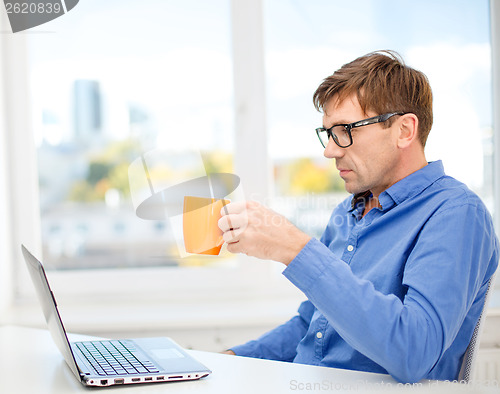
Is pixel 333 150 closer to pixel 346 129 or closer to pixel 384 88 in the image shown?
pixel 346 129

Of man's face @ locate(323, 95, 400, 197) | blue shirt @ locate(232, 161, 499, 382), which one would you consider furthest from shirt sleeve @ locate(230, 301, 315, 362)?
man's face @ locate(323, 95, 400, 197)

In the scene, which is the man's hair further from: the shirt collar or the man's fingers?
the man's fingers

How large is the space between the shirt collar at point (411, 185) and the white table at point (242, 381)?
16.8 inches

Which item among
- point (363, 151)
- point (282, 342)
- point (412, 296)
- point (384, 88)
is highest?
point (384, 88)

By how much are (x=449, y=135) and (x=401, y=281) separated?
4.54 ft

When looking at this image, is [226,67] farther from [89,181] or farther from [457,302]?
[457,302]

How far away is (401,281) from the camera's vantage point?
3.84 feet

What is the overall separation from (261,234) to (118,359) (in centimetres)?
42

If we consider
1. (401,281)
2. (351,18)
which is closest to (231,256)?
(351,18)

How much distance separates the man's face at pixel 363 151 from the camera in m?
1.30

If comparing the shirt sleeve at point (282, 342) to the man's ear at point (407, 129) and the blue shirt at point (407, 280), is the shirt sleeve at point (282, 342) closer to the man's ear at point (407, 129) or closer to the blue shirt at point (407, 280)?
the blue shirt at point (407, 280)

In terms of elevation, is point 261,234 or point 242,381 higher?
point 261,234

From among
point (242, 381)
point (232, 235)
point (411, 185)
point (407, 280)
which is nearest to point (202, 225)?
point (232, 235)

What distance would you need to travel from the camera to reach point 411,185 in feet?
4.17
